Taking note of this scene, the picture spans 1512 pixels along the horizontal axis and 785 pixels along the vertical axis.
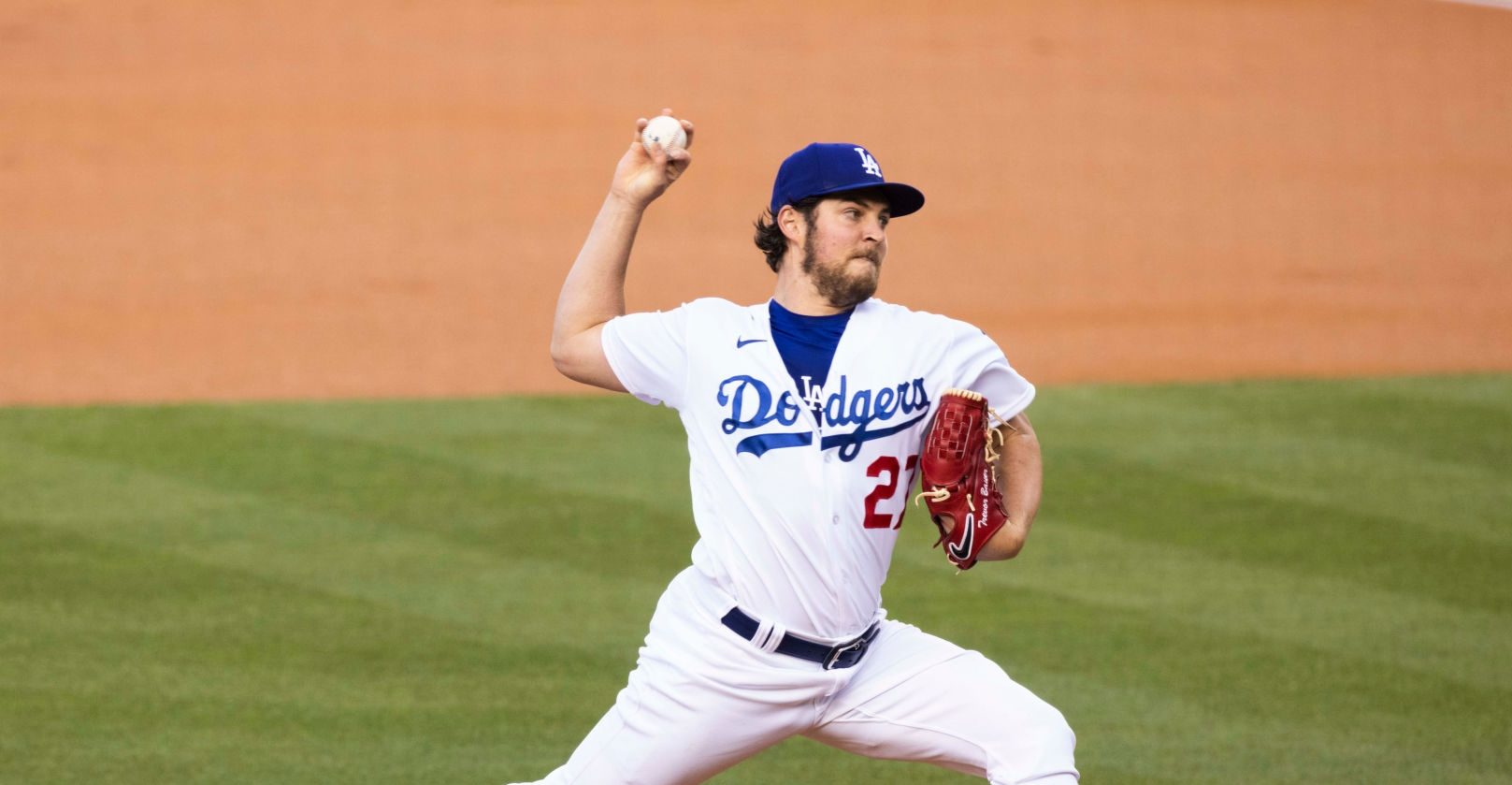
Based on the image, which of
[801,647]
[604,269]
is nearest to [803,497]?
[801,647]

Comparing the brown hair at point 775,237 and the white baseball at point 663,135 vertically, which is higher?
the white baseball at point 663,135

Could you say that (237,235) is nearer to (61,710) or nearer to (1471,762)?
(61,710)

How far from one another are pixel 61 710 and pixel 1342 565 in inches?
204

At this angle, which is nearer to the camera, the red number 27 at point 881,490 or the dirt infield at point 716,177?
the red number 27 at point 881,490

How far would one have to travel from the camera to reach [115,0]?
1627cm

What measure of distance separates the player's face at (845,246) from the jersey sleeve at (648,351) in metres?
0.33

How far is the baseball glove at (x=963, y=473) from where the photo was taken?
158 inches

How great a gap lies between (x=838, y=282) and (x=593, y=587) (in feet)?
12.7

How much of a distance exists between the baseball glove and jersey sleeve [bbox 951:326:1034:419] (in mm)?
42

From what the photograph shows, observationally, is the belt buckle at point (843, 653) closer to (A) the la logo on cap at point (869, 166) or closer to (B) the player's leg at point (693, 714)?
(B) the player's leg at point (693, 714)

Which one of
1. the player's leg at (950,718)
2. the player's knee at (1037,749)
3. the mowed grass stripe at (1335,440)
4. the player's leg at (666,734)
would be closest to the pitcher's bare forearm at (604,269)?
the player's leg at (666,734)

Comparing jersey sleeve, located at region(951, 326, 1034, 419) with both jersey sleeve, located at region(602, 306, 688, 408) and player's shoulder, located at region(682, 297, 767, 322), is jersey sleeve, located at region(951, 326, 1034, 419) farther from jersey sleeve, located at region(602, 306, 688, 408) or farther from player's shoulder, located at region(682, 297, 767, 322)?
jersey sleeve, located at region(602, 306, 688, 408)

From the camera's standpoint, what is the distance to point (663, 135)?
166 inches

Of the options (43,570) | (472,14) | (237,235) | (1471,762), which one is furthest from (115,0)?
(1471,762)
